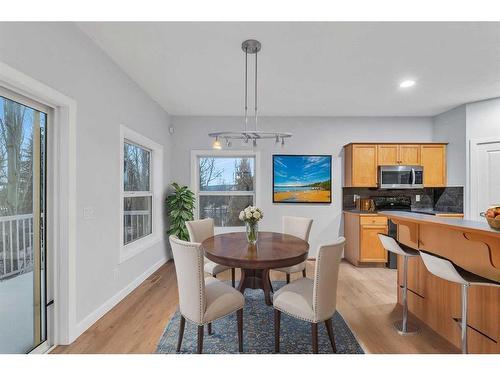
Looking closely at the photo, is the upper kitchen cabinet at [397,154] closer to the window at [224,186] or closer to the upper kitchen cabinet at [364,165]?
the upper kitchen cabinet at [364,165]

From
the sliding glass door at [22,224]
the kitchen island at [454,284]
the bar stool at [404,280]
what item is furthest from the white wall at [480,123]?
the sliding glass door at [22,224]

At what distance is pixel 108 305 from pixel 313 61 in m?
3.36

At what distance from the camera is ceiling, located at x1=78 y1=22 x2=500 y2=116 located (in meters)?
2.17

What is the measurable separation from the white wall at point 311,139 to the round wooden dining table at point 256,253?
5.90ft

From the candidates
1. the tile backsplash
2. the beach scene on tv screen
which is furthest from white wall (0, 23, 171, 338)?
the tile backsplash

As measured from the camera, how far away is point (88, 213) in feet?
7.66

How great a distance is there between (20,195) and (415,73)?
402cm

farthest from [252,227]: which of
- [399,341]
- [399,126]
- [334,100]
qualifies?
[399,126]

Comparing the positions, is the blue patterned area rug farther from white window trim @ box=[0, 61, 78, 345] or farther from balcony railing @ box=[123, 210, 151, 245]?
balcony railing @ box=[123, 210, 151, 245]

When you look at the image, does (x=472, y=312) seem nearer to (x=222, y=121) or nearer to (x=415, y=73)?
(x=415, y=73)

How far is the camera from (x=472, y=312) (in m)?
1.94

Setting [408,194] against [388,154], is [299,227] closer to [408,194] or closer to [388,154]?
[388,154]

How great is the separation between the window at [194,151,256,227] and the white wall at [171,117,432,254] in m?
0.25

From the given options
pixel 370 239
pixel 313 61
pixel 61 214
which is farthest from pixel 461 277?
pixel 61 214
